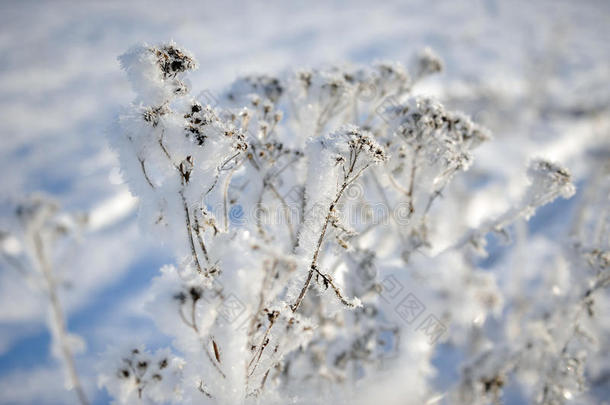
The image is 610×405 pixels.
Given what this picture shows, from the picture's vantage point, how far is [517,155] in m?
8.59

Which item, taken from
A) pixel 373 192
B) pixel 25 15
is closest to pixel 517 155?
pixel 373 192

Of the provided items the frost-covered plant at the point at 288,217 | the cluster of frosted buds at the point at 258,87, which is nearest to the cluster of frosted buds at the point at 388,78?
the frost-covered plant at the point at 288,217

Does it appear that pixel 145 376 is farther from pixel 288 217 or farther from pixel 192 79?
pixel 192 79

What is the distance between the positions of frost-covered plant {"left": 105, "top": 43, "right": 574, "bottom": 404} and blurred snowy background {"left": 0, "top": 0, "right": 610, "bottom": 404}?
19 centimetres

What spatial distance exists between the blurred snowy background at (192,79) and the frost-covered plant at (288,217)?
19cm

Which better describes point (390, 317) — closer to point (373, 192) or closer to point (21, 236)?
point (373, 192)

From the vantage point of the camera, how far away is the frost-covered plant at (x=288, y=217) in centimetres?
108

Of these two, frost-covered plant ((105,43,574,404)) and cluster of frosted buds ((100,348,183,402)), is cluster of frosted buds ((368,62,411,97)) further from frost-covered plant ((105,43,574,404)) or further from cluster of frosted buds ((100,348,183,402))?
cluster of frosted buds ((100,348,183,402))

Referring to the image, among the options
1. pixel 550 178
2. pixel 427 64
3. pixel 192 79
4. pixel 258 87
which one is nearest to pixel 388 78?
pixel 427 64

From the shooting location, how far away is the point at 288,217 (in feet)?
5.52

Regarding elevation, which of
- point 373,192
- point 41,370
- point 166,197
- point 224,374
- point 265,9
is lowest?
point 224,374

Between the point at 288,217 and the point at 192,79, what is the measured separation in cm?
766

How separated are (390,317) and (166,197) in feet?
4.78

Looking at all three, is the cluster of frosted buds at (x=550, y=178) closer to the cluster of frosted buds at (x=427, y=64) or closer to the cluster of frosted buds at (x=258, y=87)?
the cluster of frosted buds at (x=427, y=64)
